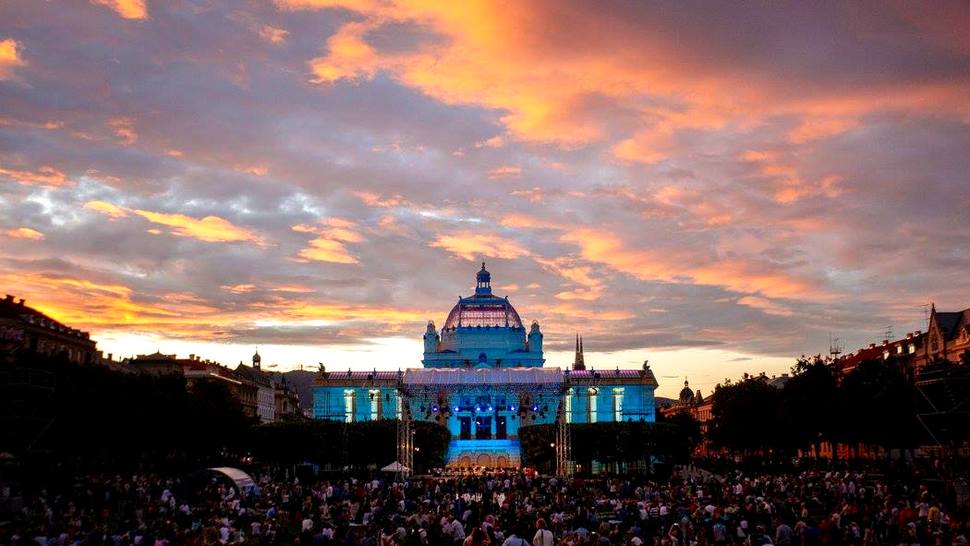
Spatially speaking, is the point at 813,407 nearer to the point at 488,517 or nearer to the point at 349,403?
the point at 488,517

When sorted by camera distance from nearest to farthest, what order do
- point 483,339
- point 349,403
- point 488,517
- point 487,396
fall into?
point 488,517, point 487,396, point 349,403, point 483,339

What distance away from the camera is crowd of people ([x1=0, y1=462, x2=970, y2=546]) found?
2880cm

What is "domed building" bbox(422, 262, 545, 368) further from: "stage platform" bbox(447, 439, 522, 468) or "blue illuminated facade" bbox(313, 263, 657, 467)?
"stage platform" bbox(447, 439, 522, 468)

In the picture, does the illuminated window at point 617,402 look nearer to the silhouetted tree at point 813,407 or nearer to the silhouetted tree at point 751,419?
the silhouetted tree at point 751,419

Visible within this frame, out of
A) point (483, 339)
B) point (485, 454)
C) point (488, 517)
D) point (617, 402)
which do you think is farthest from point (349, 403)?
point (488, 517)

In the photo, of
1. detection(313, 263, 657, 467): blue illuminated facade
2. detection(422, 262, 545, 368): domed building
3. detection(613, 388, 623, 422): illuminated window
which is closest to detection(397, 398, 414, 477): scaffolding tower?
detection(313, 263, 657, 467): blue illuminated facade

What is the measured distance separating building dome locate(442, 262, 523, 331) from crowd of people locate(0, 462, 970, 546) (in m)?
118

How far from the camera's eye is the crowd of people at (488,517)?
94.5 feet

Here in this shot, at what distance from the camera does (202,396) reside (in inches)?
4653

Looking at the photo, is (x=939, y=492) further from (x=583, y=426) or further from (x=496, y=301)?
(x=496, y=301)

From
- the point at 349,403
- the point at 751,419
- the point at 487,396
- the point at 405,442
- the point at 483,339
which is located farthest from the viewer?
the point at 483,339

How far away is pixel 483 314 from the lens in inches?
6870

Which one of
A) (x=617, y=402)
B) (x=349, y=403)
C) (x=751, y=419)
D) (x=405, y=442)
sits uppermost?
(x=349, y=403)

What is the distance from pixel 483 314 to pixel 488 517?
470 ft
